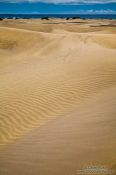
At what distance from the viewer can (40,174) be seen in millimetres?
3779

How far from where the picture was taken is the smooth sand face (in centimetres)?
407

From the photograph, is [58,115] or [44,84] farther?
[44,84]

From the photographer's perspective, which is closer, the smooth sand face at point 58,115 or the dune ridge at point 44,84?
the smooth sand face at point 58,115

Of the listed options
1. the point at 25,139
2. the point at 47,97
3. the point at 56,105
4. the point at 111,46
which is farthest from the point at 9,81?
the point at 111,46

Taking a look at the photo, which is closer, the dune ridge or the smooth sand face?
the smooth sand face

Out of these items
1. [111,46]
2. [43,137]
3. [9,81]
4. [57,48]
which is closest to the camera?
[43,137]

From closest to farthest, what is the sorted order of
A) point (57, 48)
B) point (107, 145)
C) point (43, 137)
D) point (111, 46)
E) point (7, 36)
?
point (107, 145) → point (43, 137) → point (57, 48) → point (111, 46) → point (7, 36)

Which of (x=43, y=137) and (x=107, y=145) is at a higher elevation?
(x=107, y=145)

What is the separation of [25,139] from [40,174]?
1483 mm

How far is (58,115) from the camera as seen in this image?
6.60 metres

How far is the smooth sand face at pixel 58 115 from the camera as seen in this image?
13.3ft

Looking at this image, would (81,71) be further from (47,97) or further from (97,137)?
(97,137)

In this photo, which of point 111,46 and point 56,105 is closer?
point 56,105

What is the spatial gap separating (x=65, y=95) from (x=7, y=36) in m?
14.2
